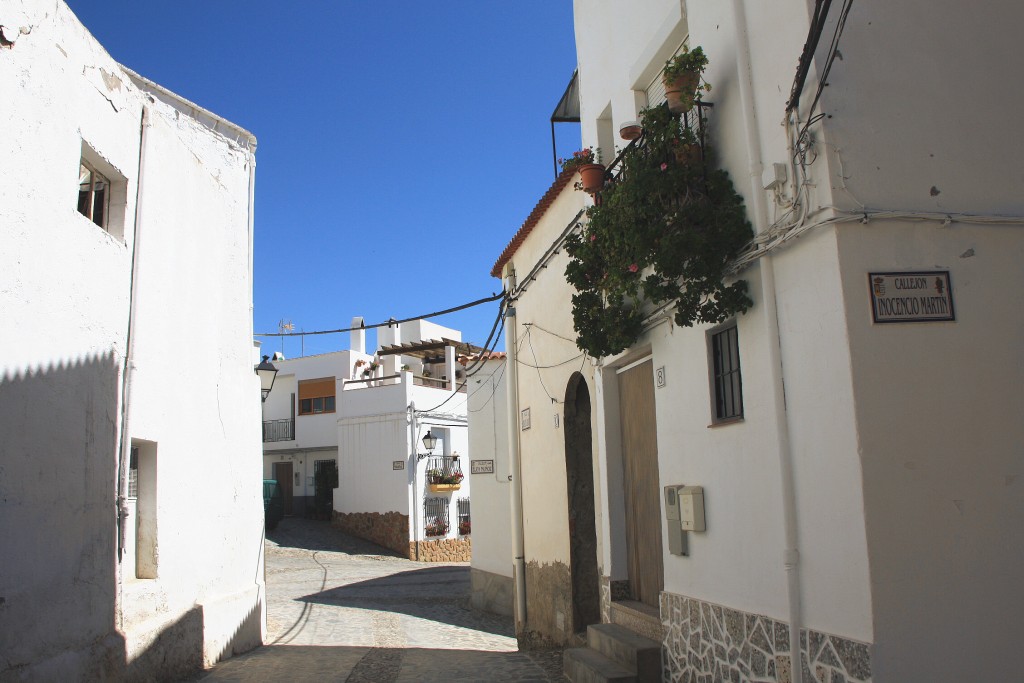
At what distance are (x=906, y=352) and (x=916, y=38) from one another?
6.48 ft

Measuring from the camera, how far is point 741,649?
5719 mm

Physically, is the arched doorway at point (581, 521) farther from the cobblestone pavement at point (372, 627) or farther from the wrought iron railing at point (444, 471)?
the wrought iron railing at point (444, 471)

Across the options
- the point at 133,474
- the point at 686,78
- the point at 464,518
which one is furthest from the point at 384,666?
the point at 464,518

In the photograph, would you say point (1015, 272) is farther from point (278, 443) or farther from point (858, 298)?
point (278, 443)

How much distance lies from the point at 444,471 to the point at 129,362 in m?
19.7

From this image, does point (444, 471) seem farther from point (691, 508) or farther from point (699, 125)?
point (699, 125)

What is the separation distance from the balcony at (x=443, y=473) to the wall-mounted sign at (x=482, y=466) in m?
9.64

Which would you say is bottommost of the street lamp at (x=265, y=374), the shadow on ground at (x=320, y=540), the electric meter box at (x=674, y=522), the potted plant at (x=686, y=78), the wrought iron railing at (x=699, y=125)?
the shadow on ground at (x=320, y=540)

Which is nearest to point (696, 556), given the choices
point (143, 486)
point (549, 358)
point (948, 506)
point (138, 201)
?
point (948, 506)

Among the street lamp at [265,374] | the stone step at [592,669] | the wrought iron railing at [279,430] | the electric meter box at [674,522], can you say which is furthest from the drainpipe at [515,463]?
the wrought iron railing at [279,430]

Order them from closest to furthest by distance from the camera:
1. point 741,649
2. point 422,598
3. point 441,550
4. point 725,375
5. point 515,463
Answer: point 741,649
point 725,375
point 515,463
point 422,598
point 441,550

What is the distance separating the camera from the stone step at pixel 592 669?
696 cm

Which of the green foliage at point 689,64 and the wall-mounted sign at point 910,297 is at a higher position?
the green foliage at point 689,64

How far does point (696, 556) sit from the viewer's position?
21.4 feet
